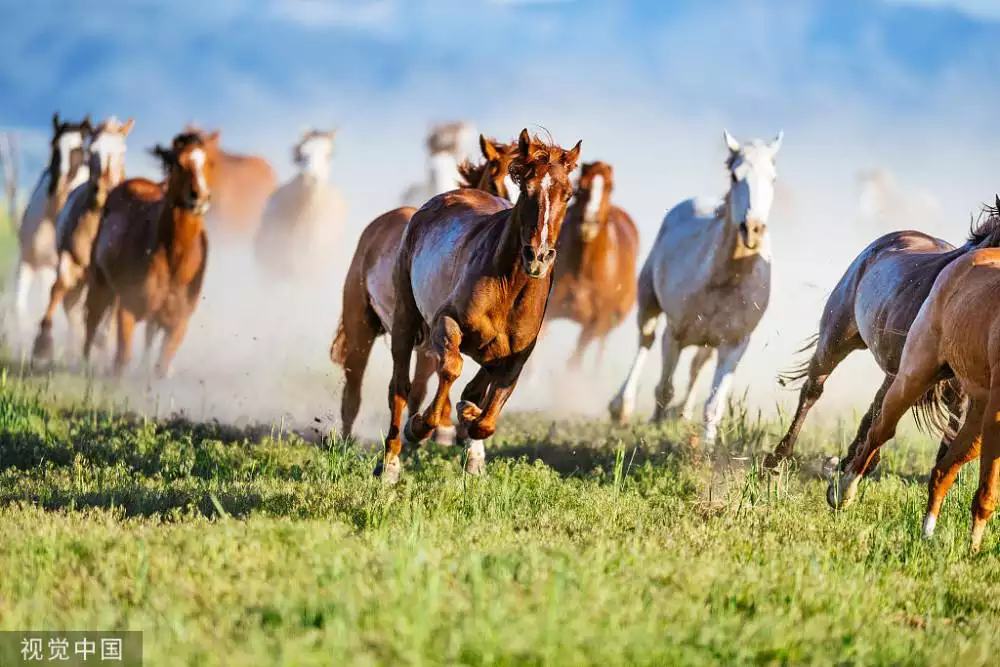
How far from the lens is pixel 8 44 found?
5945 inches

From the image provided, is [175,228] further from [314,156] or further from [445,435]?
[314,156]

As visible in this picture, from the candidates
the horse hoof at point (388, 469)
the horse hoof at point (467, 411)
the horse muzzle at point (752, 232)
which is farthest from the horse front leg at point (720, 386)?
the horse hoof at point (467, 411)

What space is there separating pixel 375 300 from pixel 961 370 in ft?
15.5

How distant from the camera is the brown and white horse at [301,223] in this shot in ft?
70.1

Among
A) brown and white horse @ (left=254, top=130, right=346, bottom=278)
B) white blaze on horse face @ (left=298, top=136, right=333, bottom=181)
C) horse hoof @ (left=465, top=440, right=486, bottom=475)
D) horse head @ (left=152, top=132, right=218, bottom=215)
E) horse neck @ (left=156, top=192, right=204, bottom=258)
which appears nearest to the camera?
horse hoof @ (left=465, top=440, right=486, bottom=475)

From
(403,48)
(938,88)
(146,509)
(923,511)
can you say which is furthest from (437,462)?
(403,48)

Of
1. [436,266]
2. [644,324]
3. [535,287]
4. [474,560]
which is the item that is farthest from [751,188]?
[474,560]

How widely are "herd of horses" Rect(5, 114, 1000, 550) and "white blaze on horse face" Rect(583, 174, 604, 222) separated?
0.02m

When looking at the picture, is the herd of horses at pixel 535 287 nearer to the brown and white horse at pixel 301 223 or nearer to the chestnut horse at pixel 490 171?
the chestnut horse at pixel 490 171

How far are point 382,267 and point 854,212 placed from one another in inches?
1134

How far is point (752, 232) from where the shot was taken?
10992 millimetres

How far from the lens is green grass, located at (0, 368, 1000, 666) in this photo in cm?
453

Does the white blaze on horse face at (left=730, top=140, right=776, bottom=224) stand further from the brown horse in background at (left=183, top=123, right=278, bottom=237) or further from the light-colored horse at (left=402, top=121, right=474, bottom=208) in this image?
the brown horse in background at (left=183, top=123, right=278, bottom=237)

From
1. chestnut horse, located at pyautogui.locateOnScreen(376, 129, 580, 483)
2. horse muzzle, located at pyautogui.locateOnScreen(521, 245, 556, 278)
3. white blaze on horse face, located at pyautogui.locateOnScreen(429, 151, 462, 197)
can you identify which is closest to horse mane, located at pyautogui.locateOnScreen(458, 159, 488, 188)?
chestnut horse, located at pyautogui.locateOnScreen(376, 129, 580, 483)
